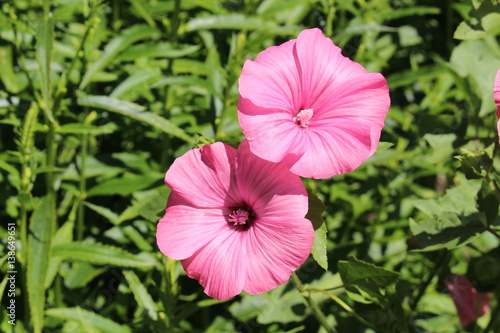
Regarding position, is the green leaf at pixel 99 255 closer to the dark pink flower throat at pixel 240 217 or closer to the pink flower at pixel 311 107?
the dark pink flower throat at pixel 240 217

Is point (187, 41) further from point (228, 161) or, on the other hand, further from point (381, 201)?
point (228, 161)

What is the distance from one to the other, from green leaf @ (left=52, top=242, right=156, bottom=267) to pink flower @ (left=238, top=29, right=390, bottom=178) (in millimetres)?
545

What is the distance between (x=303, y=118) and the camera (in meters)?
1.13

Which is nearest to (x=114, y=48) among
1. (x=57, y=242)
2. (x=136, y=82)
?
(x=136, y=82)

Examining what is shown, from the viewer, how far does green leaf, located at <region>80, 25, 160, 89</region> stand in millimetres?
1579

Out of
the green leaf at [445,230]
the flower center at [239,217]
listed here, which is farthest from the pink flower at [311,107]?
the green leaf at [445,230]

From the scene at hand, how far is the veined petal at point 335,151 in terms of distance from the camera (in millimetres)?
1021

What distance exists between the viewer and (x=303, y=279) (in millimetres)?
1646

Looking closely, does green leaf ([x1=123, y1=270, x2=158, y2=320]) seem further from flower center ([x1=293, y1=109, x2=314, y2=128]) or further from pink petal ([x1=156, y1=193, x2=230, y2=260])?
flower center ([x1=293, y1=109, x2=314, y2=128])

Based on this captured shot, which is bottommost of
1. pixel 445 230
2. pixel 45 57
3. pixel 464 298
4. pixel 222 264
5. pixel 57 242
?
pixel 464 298

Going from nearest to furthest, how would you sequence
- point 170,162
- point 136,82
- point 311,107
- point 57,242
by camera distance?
1. point 311,107
2. point 57,242
3. point 136,82
4. point 170,162

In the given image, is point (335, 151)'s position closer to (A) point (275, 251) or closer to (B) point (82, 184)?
(A) point (275, 251)

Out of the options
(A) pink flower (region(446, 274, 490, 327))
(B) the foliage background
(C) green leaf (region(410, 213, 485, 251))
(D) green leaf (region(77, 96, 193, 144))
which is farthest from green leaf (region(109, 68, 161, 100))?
(A) pink flower (region(446, 274, 490, 327))

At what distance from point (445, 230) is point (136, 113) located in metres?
0.72
